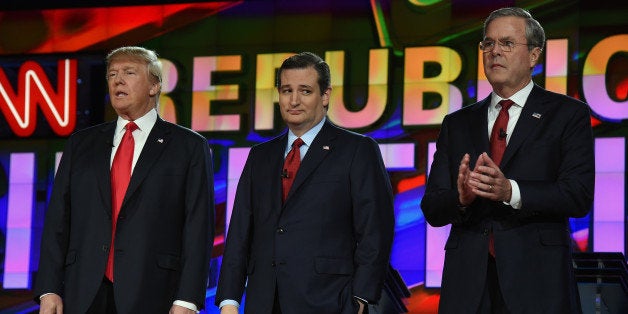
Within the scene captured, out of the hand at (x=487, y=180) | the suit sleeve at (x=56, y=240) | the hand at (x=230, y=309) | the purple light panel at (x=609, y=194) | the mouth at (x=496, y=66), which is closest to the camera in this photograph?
the hand at (x=487, y=180)

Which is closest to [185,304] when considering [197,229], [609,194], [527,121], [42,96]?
[197,229]

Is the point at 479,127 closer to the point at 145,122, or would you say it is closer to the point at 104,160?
the point at 145,122

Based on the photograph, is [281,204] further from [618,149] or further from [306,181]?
[618,149]

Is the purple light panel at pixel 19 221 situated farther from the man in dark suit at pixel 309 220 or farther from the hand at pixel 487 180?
the hand at pixel 487 180

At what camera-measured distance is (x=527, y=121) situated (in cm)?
375

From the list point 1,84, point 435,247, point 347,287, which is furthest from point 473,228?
point 1,84

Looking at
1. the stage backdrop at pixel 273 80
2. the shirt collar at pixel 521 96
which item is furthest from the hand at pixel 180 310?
the stage backdrop at pixel 273 80

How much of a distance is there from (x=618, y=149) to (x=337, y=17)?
2.91m

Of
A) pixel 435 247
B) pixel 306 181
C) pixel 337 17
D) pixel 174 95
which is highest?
pixel 337 17

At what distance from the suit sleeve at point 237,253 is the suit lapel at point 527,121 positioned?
1038 millimetres

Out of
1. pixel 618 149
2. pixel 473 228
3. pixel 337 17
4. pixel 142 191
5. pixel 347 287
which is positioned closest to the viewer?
pixel 473 228

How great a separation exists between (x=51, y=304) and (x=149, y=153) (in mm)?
685

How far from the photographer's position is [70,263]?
13.8 feet

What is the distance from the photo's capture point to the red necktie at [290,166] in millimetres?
4168
